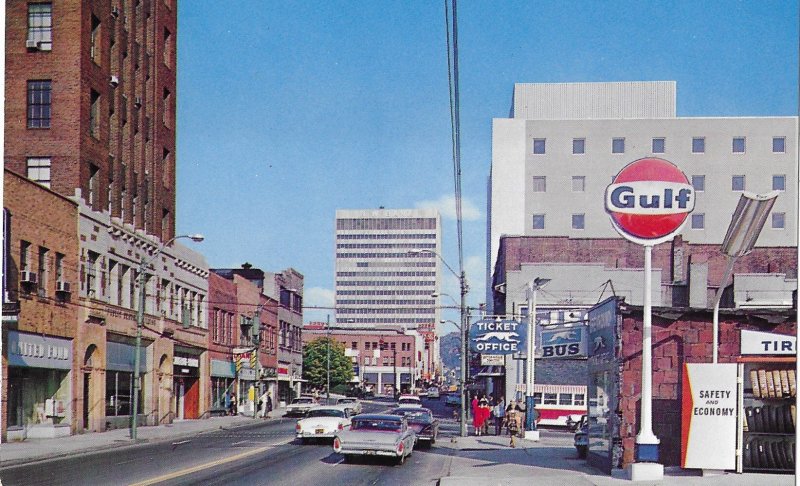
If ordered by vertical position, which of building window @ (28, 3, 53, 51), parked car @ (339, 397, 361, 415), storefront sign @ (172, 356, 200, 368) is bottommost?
parked car @ (339, 397, 361, 415)

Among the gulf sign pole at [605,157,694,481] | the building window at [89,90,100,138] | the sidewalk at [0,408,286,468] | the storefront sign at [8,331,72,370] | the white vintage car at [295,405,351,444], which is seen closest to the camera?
the gulf sign pole at [605,157,694,481]

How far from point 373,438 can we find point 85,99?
2655cm

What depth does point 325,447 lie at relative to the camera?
3538 centimetres

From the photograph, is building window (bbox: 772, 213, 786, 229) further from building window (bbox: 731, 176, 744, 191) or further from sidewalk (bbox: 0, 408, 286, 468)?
sidewalk (bbox: 0, 408, 286, 468)

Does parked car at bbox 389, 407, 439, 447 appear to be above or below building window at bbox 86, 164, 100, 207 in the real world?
below

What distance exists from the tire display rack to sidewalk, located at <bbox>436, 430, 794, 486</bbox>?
36 cm

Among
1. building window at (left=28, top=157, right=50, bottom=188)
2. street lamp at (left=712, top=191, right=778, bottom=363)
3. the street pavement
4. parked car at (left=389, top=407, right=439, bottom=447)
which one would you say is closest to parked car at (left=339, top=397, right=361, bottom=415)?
the street pavement

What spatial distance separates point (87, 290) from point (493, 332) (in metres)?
19.5

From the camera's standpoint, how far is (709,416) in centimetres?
2122

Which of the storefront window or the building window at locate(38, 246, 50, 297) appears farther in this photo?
the storefront window

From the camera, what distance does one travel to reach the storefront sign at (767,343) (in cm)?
2181

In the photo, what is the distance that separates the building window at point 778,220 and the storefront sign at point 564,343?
62764 millimetres

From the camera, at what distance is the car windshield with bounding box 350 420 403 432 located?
28.2 m

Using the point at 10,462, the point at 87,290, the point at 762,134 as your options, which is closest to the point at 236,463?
the point at 10,462
